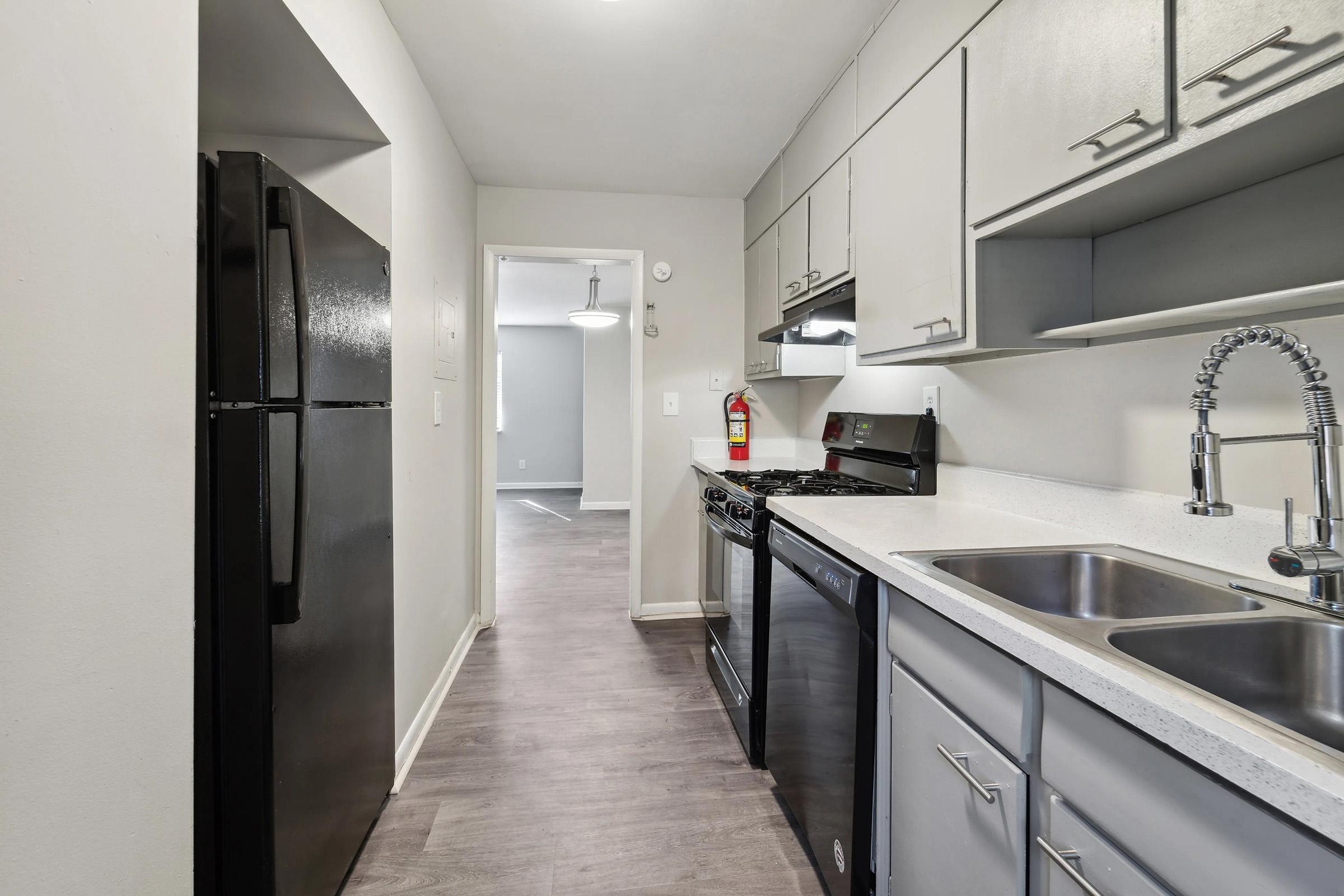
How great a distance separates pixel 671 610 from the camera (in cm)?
341

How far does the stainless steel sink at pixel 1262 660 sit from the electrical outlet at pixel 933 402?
4.09 ft

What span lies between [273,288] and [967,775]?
1.45 m

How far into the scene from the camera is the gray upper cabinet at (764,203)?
2736 mm

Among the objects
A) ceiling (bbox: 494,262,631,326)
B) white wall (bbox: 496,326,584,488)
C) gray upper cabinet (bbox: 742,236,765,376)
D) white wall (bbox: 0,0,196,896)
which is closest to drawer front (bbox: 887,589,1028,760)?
white wall (bbox: 0,0,196,896)

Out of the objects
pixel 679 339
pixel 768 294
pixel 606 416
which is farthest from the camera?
pixel 606 416

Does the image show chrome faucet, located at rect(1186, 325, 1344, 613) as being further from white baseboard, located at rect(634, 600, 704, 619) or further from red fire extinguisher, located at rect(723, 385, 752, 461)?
white baseboard, located at rect(634, 600, 704, 619)

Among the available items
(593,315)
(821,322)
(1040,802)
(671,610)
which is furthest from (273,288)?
(593,315)

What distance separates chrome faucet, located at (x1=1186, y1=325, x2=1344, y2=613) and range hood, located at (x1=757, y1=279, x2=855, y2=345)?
48.6 inches

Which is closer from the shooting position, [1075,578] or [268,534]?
[268,534]

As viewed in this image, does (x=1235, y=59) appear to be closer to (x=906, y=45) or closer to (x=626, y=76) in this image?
(x=906, y=45)

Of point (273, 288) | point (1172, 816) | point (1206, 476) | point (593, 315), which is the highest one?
point (593, 315)

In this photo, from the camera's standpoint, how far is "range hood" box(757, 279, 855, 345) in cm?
205

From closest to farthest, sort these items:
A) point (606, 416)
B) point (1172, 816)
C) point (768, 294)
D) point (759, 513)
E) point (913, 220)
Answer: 1. point (1172, 816)
2. point (913, 220)
3. point (759, 513)
4. point (768, 294)
5. point (606, 416)

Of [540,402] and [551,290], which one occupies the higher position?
[551,290]
